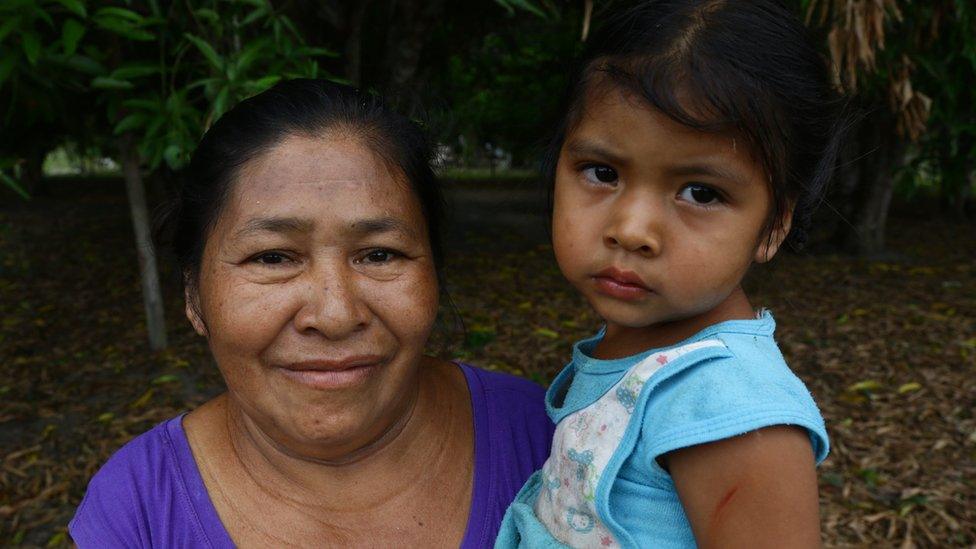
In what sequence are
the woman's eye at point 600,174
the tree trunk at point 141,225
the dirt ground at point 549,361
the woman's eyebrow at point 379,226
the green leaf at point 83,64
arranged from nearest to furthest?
the woman's eye at point 600,174 < the woman's eyebrow at point 379,226 < the green leaf at point 83,64 < the dirt ground at point 549,361 < the tree trunk at point 141,225

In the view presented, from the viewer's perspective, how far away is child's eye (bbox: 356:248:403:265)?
157 cm

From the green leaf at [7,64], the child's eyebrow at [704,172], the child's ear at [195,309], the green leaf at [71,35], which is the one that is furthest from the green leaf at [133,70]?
the child's eyebrow at [704,172]

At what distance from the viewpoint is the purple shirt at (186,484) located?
152cm

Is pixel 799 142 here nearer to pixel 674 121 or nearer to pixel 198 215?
pixel 674 121

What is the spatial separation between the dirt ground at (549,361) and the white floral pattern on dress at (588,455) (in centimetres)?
60

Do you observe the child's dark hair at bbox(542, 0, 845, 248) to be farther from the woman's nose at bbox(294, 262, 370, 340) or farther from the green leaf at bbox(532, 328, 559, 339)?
the green leaf at bbox(532, 328, 559, 339)

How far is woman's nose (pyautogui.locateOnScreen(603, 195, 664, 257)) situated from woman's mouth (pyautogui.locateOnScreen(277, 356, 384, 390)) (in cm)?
54

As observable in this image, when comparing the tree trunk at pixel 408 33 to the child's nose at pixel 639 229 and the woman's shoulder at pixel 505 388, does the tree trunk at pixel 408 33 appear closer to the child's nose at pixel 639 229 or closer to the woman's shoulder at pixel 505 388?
the woman's shoulder at pixel 505 388

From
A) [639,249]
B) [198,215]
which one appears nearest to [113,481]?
[198,215]

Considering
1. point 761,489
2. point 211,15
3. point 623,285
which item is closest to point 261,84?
point 211,15

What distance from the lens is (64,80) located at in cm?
318

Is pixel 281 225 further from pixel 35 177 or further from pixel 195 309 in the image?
pixel 35 177

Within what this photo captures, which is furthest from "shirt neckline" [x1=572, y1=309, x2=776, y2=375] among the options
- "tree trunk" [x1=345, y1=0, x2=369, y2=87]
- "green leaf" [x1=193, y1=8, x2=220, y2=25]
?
"tree trunk" [x1=345, y1=0, x2=369, y2=87]

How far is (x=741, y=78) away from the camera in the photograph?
132 cm
